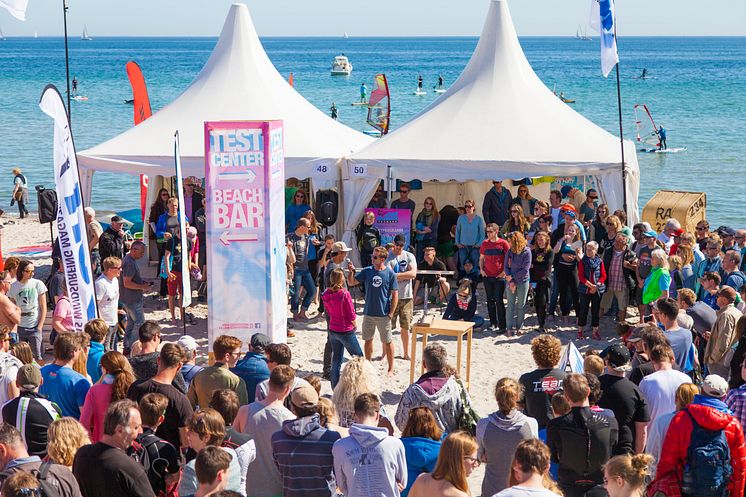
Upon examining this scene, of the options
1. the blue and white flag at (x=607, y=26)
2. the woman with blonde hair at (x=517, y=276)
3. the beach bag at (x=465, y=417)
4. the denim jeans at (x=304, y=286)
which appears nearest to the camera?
the beach bag at (x=465, y=417)

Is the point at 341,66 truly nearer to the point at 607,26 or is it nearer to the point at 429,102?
the point at 429,102

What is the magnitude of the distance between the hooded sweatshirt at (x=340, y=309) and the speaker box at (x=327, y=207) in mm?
4556

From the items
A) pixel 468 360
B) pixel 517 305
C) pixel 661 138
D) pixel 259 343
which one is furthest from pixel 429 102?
pixel 259 343

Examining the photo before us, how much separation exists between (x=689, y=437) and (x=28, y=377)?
3706mm

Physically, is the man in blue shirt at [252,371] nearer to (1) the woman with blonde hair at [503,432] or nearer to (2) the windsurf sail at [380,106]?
(1) the woman with blonde hair at [503,432]

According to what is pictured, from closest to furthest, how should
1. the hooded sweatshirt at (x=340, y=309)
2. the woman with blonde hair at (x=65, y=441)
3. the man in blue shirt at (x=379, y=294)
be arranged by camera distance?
1. the woman with blonde hair at (x=65, y=441)
2. the hooded sweatshirt at (x=340, y=309)
3. the man in blue shirt at (x=379, y=294)

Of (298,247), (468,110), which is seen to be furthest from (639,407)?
(468,110)

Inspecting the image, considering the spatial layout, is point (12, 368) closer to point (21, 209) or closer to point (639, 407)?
point (639, 407)

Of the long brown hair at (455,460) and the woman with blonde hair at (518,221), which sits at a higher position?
the woman with blonde hair at (518,221)

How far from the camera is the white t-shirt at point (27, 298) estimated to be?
863 centimetres

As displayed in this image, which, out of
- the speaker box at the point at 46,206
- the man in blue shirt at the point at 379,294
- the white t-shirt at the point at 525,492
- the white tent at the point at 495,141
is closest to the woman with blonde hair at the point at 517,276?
the man in blue shirt at the point at 379,294

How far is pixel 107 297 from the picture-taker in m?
8.76

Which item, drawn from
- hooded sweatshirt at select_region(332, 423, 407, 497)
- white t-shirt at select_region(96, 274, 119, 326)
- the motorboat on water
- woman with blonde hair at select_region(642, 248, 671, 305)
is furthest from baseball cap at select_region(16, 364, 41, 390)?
the motorboat on water

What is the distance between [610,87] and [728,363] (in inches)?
2994
